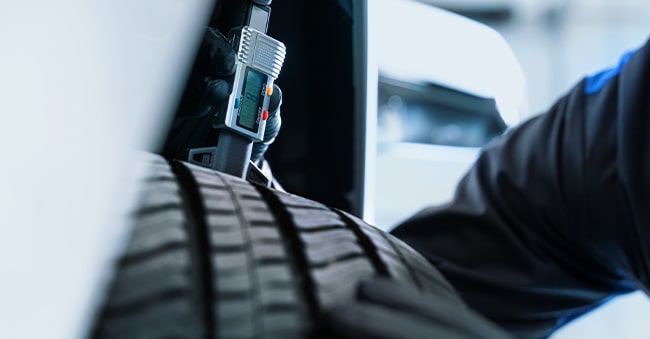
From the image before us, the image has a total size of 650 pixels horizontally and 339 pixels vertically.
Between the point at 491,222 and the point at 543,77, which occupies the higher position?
the point at 543,77

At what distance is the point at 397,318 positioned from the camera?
20 centimetres

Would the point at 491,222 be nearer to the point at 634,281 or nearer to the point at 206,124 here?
the point at 634,281

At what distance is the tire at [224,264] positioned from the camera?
18cm

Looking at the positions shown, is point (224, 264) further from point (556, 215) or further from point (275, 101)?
point (556, 215)

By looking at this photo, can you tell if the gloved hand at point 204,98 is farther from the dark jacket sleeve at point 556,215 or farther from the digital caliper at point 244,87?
the dark jacket sleeve at point 556,215

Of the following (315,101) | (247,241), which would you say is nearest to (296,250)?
(247,241)

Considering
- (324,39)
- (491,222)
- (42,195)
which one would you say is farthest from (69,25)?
(491,222)

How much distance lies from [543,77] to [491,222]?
116 cm

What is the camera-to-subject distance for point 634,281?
47 cm

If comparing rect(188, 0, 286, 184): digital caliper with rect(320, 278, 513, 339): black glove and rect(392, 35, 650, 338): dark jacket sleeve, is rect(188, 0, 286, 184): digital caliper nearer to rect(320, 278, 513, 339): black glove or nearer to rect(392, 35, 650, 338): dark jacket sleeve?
rect(320, 278, 513, 339): black glove

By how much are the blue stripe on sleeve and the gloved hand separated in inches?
12.3

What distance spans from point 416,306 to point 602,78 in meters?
0.33

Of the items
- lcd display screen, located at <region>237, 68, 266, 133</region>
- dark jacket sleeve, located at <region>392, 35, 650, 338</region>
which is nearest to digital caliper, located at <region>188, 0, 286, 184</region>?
lcd display screen, located at <region>237, 68, 266, 133</region>

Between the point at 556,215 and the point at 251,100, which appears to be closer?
the point at 251,100
